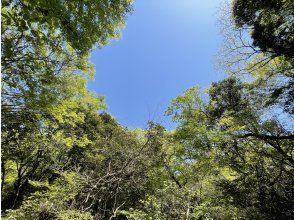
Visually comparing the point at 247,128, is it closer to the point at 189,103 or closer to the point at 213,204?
the point at 213,204

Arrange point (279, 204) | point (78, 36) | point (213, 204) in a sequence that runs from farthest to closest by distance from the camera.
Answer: point (213, 204), point (279, 204), point (78, 36)

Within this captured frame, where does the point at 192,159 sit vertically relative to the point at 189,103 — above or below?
below

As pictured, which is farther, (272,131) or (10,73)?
(272,131)

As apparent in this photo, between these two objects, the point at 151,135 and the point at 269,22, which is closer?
the point at 269,22

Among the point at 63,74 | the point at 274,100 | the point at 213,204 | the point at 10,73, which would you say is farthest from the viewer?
the point at 63,74

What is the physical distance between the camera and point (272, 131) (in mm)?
12477

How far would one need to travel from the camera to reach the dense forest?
6.47 meters

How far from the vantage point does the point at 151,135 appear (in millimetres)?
14242

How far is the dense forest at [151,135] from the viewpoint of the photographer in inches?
255

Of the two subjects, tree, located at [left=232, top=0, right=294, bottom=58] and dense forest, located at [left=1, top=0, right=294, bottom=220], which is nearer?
dense forest, located at [left=1, top=0, right=294, bottom=220]

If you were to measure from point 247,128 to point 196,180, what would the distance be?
146 inches

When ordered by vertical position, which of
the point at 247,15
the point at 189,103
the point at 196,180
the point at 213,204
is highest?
the point at 189,103

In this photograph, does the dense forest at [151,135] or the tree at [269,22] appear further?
the tree at [269,22]

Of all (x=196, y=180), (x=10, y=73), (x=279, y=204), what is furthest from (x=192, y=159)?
(x=10, y=73)
